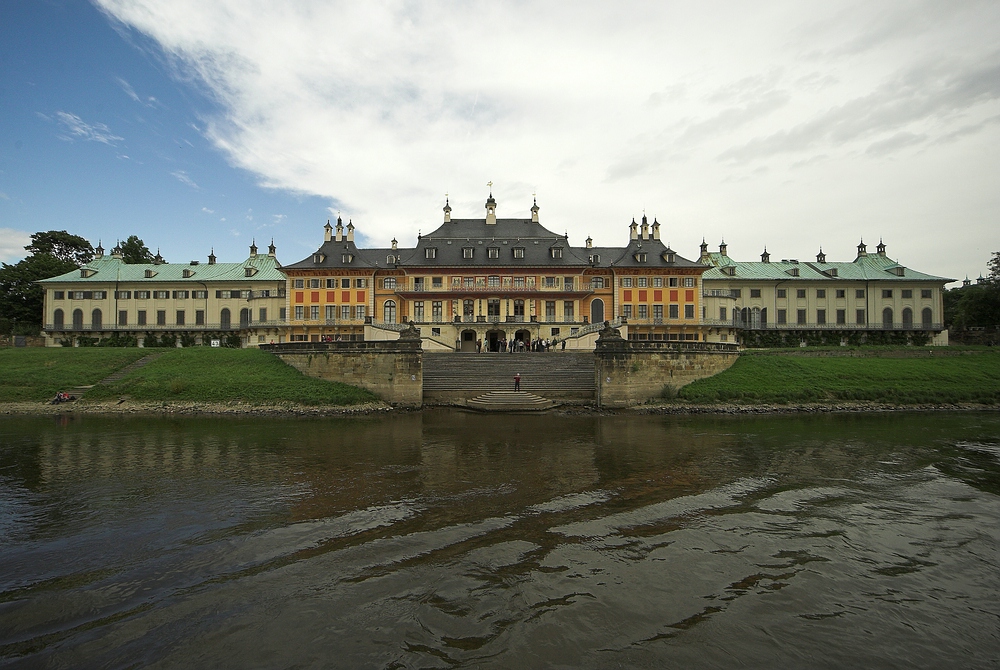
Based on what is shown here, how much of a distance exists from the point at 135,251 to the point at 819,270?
83.8m

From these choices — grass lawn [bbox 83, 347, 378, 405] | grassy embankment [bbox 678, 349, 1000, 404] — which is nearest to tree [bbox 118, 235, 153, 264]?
grass lawn [bbox 83, 347, 378, 405]

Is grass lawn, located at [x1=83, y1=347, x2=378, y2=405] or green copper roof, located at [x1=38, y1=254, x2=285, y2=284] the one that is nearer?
grass lawn, located at [x1=83, y1=347, x2=378, y2=405]

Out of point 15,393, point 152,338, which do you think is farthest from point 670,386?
point 152,338

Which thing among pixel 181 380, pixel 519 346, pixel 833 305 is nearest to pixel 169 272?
pixel 181 380

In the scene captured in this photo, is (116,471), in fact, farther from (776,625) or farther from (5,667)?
(776,625)

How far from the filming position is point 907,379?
30.9 m

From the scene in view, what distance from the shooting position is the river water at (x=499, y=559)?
18.3 feet

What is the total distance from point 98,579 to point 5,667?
2.10m

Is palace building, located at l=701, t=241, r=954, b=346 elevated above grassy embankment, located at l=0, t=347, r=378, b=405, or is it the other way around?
palace building, located at l=701, t=241, r=954, b=346

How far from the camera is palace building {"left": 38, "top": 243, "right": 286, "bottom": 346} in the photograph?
53812 millimetres

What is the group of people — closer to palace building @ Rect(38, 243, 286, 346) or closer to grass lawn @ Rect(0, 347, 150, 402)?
palace building @ Rect(38, 243, 286, 346)

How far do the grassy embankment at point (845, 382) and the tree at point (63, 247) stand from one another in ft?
228

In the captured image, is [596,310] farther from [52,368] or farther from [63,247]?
[63,247]

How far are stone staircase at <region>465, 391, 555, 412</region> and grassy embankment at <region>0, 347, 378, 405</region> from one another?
6.03 meters
